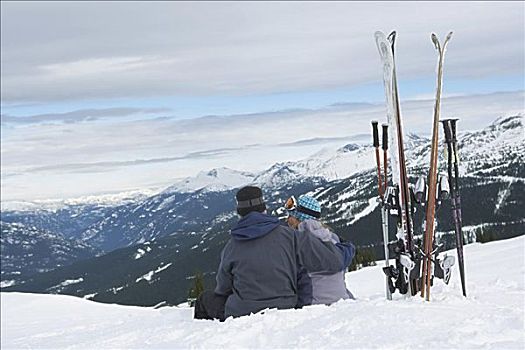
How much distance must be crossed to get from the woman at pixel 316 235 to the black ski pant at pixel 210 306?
0.84 m

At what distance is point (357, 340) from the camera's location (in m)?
5.12

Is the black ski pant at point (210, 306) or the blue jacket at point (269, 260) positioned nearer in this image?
the blue jacket at point (269, 260)

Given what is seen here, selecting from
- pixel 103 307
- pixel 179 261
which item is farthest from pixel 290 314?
pixel 179 261

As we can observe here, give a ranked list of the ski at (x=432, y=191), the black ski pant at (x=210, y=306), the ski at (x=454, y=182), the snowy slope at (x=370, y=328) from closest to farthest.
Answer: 1. the snowy slope at (x=370, y=328)
2. the ski at (x=432, y=191)
3. the black ski pant at (x=210, y=306)
4. the ski at (x=454, y=182)

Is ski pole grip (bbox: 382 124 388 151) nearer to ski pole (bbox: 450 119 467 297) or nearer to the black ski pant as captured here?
ski pole (bbox: 450 119 467 297)

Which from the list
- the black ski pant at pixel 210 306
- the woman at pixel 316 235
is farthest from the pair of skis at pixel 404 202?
the black ski pant at pixel 210 306

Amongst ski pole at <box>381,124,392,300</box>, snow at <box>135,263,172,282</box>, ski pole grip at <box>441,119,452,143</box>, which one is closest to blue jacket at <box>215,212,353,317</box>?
ski pole at <box>381,124,392,300</box>

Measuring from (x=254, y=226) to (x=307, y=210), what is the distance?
707mm

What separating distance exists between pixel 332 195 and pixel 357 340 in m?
174

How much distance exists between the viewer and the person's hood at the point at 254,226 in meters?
6.38

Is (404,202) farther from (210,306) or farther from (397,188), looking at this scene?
(210,306)

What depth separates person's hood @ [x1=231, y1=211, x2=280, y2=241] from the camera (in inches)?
251

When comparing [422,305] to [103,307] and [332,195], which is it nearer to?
[103,307]

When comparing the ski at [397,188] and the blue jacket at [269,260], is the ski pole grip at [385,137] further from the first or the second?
the blue jacket at [269,260]
